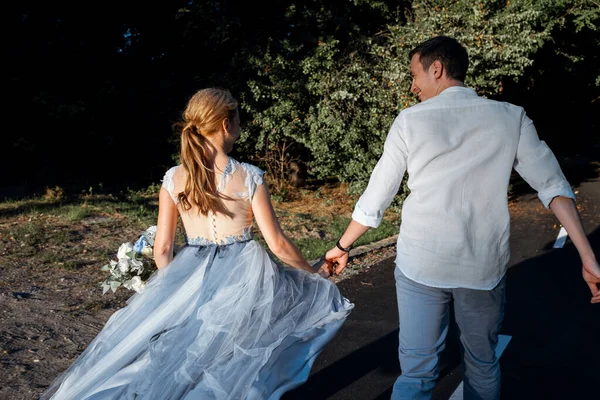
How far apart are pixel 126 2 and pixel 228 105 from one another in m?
12.6

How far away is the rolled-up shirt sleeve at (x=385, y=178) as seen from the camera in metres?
2.58

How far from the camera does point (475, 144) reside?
2.46 m

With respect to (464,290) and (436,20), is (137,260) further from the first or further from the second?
(436,20)

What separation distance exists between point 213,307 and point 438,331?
1.12 meters

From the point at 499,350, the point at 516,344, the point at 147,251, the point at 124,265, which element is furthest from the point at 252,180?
the point at 516,344

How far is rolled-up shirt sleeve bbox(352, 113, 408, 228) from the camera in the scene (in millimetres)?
2576

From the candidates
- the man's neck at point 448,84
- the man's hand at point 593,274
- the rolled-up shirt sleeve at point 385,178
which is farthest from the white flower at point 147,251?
the man's hand at point 593,274

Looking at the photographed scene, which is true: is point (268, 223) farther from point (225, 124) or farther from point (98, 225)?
point (98, 225)

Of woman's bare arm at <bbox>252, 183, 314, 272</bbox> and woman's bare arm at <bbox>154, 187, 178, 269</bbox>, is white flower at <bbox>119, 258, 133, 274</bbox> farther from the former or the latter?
woman's bare arm at <bbox>252, 183, 314, 272</bbox>

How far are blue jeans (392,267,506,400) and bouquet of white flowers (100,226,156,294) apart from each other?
170 centimetres

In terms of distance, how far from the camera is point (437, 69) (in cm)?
256

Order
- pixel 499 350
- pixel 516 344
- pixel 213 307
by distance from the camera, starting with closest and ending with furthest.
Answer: pixel 213 307 → pixel 499 350 → pixel 516 344

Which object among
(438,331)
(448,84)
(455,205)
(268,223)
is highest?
(448,84)

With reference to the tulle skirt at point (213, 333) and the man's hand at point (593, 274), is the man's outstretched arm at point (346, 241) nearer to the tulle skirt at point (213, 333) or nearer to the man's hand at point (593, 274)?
the tulle skirt at point (213, 333)
